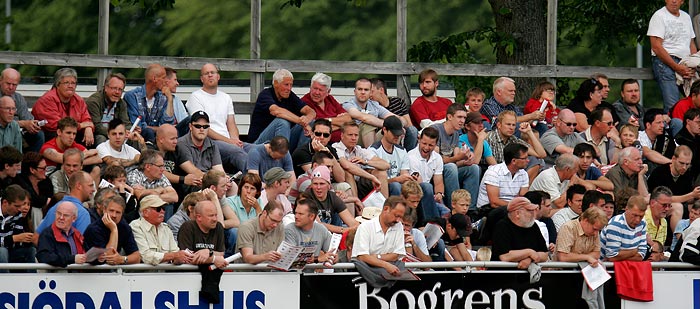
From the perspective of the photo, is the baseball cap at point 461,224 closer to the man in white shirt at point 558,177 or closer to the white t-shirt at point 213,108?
the man in white shirt at point 558,177

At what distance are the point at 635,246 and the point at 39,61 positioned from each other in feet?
23.2

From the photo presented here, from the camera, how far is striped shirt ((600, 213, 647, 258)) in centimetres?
1571

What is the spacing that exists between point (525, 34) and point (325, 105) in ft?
14.5

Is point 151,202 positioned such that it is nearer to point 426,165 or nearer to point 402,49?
point 426,165

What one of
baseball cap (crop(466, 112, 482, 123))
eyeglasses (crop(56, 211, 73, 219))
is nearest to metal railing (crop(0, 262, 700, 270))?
eyeglasses (crop(56, 211, 73, 219))

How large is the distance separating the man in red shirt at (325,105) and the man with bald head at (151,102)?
1.77 m

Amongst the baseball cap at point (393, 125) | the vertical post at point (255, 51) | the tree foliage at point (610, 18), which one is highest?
the tree foliage at point (610, 18)

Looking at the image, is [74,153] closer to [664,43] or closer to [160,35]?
[664,43]

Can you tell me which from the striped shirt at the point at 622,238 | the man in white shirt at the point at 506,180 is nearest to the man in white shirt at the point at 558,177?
the man in white shirt at the point at 506,180

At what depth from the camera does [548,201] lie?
1650 centimetres

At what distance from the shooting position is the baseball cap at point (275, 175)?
1557 cm

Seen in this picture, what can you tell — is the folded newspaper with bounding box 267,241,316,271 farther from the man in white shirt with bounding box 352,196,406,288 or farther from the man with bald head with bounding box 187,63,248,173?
the man with bald head with bounding box 187,63,248,173

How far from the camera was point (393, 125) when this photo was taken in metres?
17.4

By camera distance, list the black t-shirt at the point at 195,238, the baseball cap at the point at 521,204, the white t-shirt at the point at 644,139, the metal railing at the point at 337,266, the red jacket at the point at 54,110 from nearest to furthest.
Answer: the metal railing at the point at 337,266, the black t-shirt at the point at 195,238, the baseball cap at the point at 521,204, the red jacket at the point at 54,110, the white t-shirt at the point at 644,139
